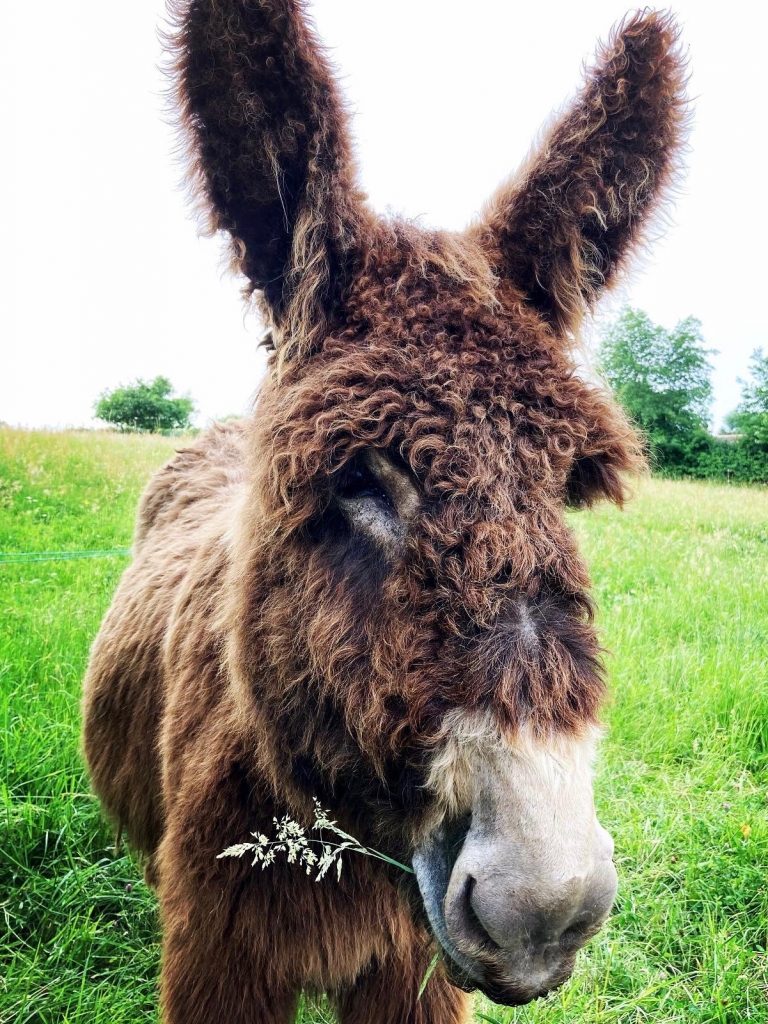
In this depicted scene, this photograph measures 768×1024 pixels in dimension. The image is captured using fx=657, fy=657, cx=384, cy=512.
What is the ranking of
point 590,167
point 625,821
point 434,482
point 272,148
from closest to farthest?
point 434,482 < point 272,148 < point 590,167 < point 625,821

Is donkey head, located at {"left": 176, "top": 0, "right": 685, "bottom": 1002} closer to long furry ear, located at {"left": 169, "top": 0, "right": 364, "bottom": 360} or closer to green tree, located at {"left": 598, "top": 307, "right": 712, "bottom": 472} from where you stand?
long furry ear, located at {"left": 169, "top": 0, "right": 364, "bottom": 360}

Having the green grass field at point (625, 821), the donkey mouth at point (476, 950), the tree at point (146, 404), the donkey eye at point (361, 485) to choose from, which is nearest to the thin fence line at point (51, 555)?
the green grass field at point (625, 821)

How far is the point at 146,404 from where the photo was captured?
45.1 meters

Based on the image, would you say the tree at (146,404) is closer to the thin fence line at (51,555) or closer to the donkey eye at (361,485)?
the thin fence line at (51,555)

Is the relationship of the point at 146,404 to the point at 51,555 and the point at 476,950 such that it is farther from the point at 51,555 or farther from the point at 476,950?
the point at 476,950

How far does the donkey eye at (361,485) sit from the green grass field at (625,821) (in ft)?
7.00

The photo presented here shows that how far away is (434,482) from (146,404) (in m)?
47.2

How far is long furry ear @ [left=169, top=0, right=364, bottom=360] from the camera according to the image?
161 cm

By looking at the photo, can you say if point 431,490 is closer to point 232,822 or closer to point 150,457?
point 232,822

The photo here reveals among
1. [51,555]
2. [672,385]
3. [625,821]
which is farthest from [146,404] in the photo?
[625,821]

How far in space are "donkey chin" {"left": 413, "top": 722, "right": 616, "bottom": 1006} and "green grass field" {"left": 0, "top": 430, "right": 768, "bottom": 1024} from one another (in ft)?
4.97

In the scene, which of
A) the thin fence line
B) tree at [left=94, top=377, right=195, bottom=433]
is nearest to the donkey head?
the thin fence line

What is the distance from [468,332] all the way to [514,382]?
0.18 m

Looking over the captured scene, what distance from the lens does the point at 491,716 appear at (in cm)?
126
